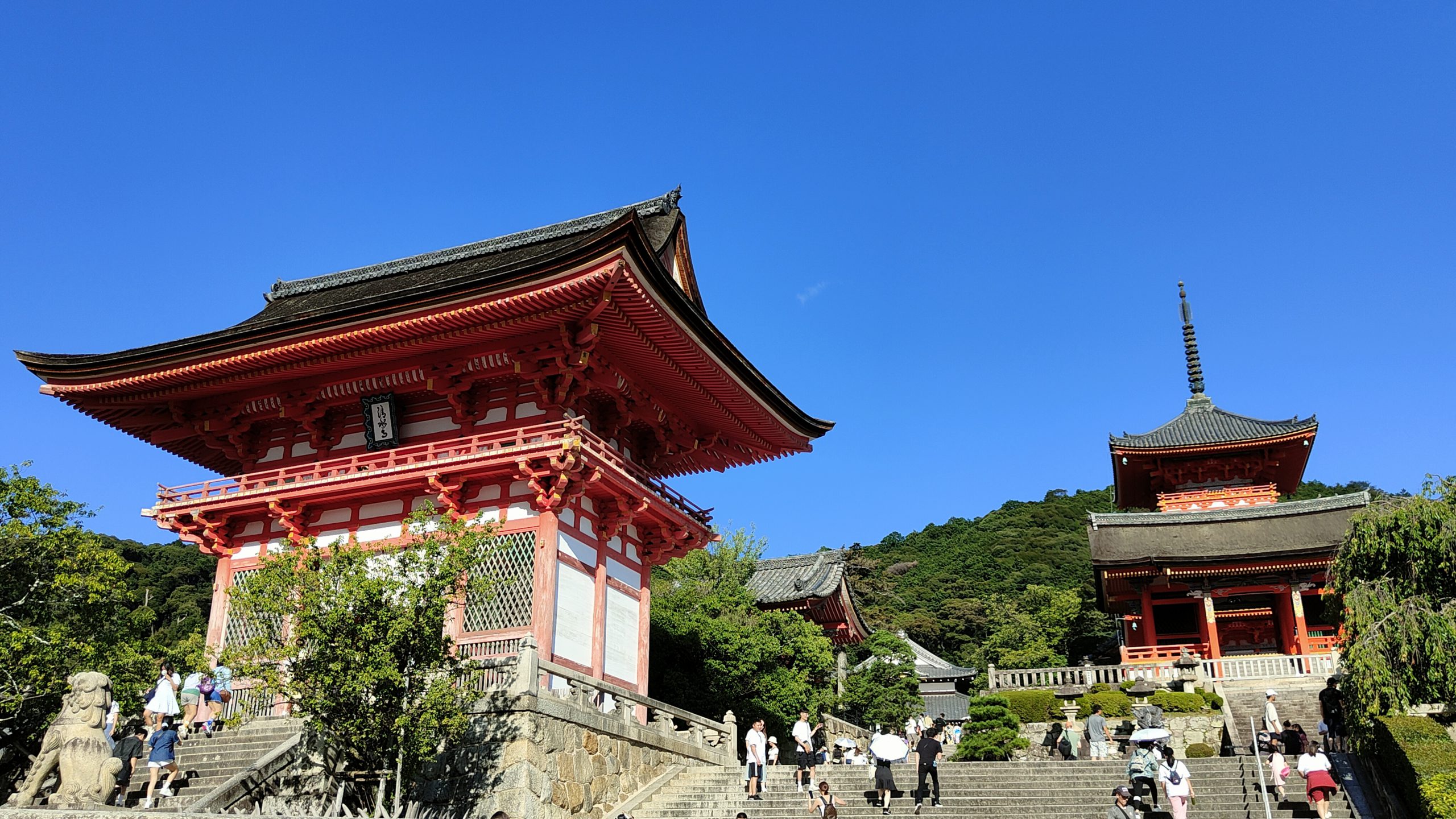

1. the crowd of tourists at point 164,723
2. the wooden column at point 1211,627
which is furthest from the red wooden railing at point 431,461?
the wooden column at point 1211,627

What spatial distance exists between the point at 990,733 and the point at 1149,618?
13357mm

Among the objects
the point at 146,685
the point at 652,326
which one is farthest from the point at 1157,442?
the point at 146,685

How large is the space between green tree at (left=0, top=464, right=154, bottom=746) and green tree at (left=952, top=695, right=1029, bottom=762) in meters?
17.9

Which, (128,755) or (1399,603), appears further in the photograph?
(1399,603)

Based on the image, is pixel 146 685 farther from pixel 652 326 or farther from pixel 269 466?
pixel 652 326

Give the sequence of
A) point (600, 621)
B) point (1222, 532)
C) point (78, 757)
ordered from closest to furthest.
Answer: point (78, 757)
point (600, 621)
point (1222, 532)

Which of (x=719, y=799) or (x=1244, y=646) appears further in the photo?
(x=1244, y=646)

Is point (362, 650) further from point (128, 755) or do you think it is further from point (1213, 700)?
point (1213, 700)

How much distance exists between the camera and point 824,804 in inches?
639

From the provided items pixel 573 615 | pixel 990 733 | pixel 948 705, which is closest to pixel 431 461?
pixel 573 615

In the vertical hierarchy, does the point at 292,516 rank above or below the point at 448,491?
below

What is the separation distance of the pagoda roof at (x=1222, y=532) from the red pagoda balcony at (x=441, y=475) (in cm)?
1978

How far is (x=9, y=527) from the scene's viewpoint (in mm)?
17375

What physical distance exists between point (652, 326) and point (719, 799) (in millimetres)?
8409
